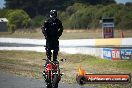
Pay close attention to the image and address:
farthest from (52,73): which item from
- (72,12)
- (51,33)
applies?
(72,12)

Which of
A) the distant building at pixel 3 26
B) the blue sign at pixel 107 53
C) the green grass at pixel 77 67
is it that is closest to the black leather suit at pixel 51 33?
the green grass at pixel 77 67

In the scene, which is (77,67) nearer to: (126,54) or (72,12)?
(126,54)

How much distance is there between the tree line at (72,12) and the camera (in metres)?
93.3

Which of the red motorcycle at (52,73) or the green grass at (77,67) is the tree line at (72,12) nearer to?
the green grass at (77,67)

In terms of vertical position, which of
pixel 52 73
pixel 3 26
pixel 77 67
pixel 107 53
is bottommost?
pixel 3 26

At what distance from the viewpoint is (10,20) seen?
108 m

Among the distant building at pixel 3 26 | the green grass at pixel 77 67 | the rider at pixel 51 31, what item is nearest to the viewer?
the rider at pixel 51 31

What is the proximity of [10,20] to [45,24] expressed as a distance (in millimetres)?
98498

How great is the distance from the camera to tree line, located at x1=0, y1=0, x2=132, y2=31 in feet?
306

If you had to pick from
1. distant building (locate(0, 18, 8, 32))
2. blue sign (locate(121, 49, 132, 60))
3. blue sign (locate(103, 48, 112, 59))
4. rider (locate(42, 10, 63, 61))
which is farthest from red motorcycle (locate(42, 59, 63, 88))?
distant building (locate(0, 18, 8, 32))

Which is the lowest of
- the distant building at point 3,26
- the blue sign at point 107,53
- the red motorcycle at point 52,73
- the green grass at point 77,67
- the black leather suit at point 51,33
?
the distant building at point 3,26

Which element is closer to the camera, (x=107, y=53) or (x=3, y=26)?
(x=107, y=53)

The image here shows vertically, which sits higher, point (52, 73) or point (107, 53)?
point (52, 73)

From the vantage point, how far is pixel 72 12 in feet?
385
